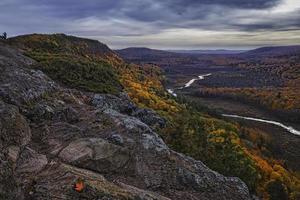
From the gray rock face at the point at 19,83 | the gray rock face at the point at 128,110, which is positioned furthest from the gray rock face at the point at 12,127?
the gray rock face at the point at 128,110

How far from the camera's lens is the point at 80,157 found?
90.9ft

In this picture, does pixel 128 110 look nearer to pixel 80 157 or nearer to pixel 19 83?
pixel 19 83

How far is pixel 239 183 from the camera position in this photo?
34.2 metres

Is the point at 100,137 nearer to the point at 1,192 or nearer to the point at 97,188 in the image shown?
the point at 97,188

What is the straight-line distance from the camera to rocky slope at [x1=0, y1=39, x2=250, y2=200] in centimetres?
2367

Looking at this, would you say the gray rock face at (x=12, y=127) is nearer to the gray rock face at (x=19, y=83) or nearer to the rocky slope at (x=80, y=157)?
the rocky slope at (x=80, y=157)

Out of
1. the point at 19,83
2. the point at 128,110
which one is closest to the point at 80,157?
the point at 19,83

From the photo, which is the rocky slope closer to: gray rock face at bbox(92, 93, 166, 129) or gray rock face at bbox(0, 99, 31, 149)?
gray rock face at bbox(0, 99, 31, 149)

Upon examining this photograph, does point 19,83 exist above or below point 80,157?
above

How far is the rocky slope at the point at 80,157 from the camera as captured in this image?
2367cm

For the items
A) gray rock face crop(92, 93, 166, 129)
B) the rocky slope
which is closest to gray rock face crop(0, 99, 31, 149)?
the rocky slope

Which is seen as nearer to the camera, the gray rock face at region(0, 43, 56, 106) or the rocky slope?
the rocky slope

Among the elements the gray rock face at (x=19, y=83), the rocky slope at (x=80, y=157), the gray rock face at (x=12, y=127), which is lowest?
the rocky slope at (x=80, y=157)

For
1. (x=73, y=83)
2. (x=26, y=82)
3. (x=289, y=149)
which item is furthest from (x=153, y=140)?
(x=289, y=149)
